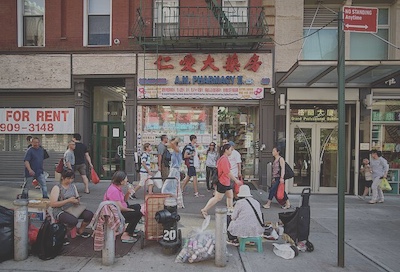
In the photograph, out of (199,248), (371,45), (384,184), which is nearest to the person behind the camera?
(199,248)

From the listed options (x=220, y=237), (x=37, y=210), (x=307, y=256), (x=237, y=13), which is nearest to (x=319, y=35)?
(x=237, y=13)

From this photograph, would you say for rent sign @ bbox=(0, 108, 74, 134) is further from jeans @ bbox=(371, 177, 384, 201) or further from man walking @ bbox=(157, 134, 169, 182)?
jeans @ bbox=(371, 177, 384, 201)

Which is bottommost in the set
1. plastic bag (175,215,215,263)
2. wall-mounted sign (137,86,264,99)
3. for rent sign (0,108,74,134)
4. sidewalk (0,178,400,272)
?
sidewalk (0,178,400,272)

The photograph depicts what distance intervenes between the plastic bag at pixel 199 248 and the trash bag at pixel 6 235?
8.35ft

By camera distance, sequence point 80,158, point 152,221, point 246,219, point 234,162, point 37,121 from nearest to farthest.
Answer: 1. point 246,219
2. point 152,221
3. point 234,162
4. point 80,158
5. point 37,121

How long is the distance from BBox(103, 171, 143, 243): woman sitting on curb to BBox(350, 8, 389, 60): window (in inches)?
387

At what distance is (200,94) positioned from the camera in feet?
35.7

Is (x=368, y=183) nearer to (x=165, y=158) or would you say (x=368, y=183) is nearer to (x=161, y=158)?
(x=165, y=158)

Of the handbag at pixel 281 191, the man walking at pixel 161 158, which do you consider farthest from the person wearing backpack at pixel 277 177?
the man walking at pixel 161 158

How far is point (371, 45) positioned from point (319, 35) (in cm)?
198

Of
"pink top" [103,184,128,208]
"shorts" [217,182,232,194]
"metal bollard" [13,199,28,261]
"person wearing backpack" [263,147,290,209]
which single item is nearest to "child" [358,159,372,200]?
"person wearing backpack" [263,147,290,209]

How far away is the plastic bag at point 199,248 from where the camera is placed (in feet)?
14.7

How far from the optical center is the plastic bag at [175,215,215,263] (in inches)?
176

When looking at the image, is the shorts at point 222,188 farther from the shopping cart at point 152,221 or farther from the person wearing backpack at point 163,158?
the person wearing backpack at point 163,158
